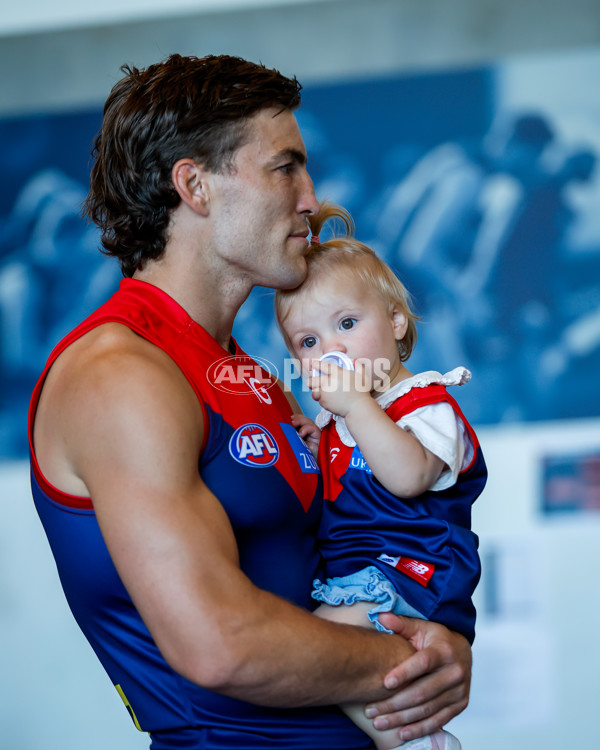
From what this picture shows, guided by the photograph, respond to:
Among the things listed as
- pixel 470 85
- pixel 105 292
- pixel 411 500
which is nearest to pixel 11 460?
pixel 105 292

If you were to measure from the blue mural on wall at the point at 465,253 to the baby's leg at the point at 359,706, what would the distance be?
2682 millimetres

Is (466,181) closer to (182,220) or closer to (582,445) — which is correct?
(582,445)

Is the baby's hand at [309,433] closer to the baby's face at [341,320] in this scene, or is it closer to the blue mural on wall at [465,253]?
the baby's face at [341,320]

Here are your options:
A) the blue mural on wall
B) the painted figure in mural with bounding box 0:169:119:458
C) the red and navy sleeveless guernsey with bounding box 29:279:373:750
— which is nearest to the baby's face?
the red and navy sleeveless guernsey with bounding box 29:279:373:750

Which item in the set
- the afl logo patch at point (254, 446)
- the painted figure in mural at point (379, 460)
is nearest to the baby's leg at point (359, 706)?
the painted figure in mural at point (379, 460)

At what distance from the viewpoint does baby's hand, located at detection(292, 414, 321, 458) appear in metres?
1.70

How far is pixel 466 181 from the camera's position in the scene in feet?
13.6

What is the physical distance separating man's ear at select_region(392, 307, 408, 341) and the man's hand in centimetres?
54

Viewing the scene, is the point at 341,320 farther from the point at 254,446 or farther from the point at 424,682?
the point at 424,682

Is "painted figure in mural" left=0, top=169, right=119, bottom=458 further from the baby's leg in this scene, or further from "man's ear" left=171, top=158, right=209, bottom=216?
the baby's leg

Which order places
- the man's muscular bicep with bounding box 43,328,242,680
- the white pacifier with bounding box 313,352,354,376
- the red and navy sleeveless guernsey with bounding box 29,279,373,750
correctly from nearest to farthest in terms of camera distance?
the man's muscular bicep with bounding box 43,328,242,680 < the red and navy sleeveless guernsey with bounding box 29,279,373,750 < the white pacifier with bounding box 313,352,354,376

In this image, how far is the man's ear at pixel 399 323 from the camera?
171 cm

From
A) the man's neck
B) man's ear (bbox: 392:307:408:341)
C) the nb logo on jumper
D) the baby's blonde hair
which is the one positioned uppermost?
the baby's blonde hair

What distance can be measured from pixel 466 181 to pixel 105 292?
5.84 feet
